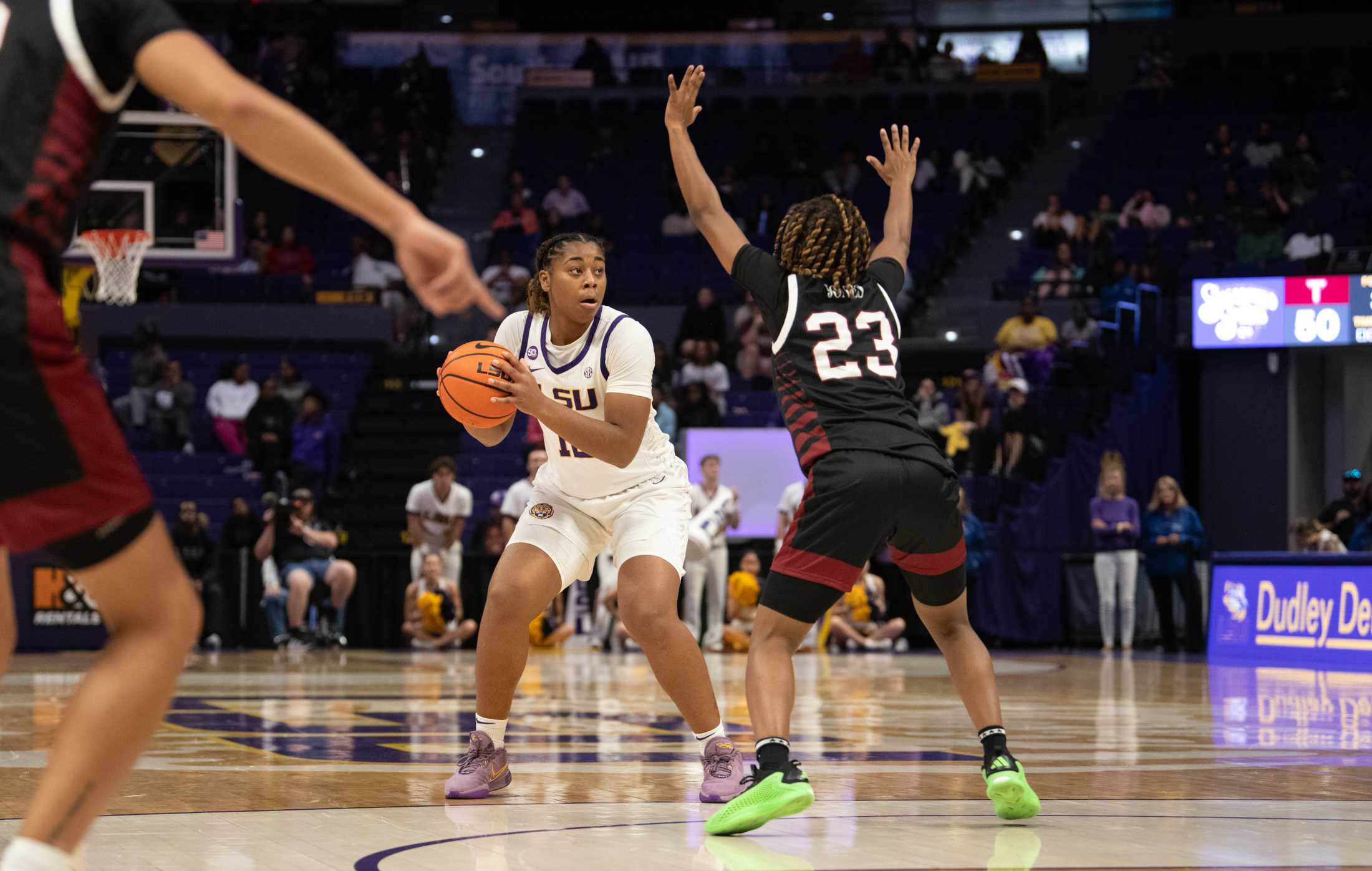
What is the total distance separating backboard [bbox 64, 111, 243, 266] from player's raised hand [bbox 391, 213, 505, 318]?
1343 cm

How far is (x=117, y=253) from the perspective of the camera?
15.5 m

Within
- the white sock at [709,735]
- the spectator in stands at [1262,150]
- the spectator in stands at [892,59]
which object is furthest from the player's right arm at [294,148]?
the spectator in stands at [892,59]

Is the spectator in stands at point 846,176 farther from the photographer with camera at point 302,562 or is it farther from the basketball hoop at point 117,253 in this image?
the basketball hoop at point 117,253

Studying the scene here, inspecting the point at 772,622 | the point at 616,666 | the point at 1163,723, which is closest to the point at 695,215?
the point at 772,622

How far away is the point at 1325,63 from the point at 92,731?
25571 mm

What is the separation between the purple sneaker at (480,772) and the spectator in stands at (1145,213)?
61.1 ft

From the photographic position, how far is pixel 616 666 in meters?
14.1

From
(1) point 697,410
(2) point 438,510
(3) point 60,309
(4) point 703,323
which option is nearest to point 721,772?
(3) point 60,309

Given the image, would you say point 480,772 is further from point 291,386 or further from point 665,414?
point 291,386

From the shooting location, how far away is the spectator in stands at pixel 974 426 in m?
18.4

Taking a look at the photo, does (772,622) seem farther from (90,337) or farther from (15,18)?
(90,337)

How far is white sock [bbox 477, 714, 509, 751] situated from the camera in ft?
19.0

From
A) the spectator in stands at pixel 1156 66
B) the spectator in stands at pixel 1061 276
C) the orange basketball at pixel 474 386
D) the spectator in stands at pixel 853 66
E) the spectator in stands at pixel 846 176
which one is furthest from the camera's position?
the spectator in stands at pixel 853 66

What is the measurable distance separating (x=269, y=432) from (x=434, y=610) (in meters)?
3.71
